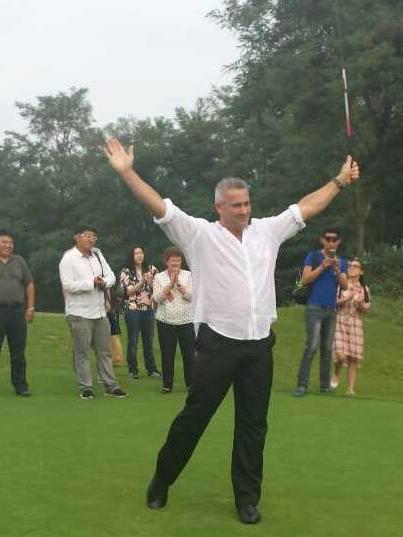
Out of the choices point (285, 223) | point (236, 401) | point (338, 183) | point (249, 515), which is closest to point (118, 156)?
point (285, 223)

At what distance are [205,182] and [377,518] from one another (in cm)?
5047

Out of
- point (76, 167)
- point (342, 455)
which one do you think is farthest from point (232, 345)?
point (76, 167)

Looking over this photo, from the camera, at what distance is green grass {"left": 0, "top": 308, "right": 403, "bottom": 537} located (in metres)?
4.56

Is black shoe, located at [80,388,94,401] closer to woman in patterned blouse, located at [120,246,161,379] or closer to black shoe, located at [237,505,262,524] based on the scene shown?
woman in patterned blouse, located at [120,246,161,379]

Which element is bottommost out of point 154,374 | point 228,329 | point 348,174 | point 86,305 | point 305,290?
point 154,374

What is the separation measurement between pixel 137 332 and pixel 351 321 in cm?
315

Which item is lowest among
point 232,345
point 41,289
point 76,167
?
point 41,289

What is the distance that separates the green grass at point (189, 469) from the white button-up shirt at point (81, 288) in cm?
101

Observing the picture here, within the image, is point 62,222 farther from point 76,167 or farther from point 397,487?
point 397,487

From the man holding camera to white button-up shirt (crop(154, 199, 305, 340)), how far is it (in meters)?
4.88

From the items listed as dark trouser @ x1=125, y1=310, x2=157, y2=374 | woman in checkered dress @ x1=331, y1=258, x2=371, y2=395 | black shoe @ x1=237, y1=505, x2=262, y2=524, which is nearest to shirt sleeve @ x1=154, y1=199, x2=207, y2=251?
black shoe @ x1=237, y1=505, x2=262, y2=524

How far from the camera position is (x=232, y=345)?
4.70 metres

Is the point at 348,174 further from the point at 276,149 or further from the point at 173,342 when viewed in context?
the point at 276,149

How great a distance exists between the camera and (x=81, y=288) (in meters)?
9.50
